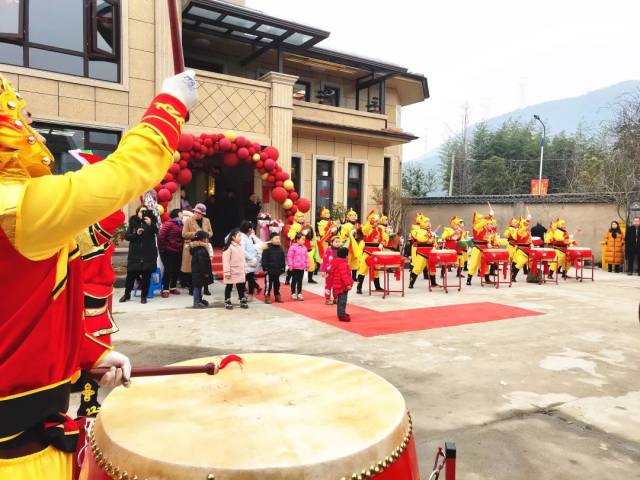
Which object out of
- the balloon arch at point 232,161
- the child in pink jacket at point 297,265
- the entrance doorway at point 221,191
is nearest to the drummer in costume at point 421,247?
the child in pink jacket at point 297,265

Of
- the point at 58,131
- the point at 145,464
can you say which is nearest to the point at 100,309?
the point at 145,464

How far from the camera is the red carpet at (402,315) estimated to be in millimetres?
6824

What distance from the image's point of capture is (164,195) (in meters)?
10.8

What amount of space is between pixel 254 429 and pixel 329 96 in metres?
17.0

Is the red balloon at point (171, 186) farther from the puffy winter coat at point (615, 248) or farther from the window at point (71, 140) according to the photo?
the puffy winter coat at point (615, 248)

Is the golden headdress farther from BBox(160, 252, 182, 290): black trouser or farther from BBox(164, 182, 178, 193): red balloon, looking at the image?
BBox(164, 182, 178, 193): red balloon

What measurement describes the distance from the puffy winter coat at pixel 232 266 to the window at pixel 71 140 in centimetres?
428

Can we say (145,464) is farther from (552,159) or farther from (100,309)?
(552,159)

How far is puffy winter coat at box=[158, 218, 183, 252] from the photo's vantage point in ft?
30.4

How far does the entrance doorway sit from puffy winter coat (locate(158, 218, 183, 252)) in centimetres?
568

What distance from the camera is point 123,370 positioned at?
5.24ft

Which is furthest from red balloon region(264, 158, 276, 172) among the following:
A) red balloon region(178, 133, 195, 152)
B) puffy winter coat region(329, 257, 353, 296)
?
puffy winter coat region(329, 257, 353, 296)

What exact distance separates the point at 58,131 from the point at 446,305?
29.3 feet

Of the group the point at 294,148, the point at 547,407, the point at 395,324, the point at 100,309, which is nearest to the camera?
the point at 100,309
